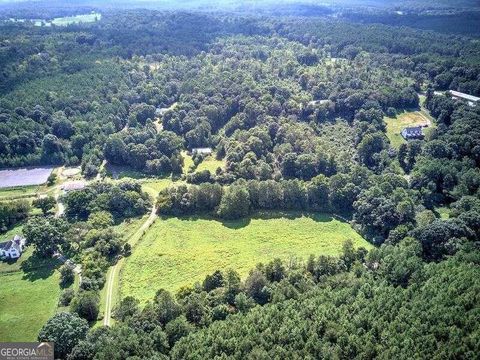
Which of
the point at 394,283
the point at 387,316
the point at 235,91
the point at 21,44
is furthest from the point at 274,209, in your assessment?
the point at 21,44

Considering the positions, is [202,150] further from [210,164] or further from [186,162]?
[210,164]

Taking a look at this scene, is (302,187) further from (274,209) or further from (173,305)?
(173,305)

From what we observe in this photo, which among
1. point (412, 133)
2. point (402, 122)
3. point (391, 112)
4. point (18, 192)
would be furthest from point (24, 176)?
point (402, 122)

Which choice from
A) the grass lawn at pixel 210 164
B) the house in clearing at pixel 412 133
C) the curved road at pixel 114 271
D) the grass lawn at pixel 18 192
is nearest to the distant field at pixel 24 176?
the grass lawn at pixel 18 192

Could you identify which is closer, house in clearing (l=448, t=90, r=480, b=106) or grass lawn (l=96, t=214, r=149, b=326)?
grass lawn (l=96, t=214, r=149, b=326)

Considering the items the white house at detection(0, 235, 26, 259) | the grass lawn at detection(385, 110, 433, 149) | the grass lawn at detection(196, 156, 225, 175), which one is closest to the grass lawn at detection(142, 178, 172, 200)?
the grass lawn at detection(196, 156, 225, 175)

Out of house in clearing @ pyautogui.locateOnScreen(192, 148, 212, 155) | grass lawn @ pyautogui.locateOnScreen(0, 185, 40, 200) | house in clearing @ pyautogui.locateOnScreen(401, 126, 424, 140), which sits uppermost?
house in clearing @ pyautogui.locateOnScreen(401, 126, 424, 140)

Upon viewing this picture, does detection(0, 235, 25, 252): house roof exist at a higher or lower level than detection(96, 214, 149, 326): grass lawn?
higher

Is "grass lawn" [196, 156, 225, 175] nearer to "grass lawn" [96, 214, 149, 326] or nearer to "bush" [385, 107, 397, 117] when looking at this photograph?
"grass lawn" [96, 214, 149, 326]
